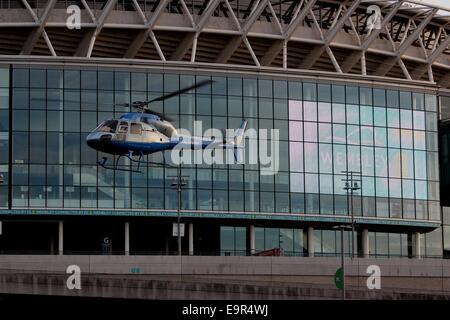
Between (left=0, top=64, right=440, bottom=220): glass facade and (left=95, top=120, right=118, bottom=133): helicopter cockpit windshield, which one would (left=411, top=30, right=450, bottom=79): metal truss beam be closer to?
(left=0, top=64, right=440, bottom=220): glass facade

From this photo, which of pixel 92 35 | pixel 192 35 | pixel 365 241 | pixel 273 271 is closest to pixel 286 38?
pixel 192 35

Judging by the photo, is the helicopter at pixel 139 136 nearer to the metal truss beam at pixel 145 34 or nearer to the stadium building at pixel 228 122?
the stadium building at pixel 228 122

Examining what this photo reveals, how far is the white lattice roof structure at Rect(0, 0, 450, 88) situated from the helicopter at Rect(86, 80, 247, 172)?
23.3ft

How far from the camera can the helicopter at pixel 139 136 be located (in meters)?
85.5

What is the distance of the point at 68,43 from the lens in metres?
95.0

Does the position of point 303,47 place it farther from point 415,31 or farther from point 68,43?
point 68,43

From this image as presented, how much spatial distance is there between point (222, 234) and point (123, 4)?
19.5 metres

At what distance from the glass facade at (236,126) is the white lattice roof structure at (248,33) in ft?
11.6

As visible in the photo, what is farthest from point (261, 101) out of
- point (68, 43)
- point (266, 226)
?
point (68, 43)

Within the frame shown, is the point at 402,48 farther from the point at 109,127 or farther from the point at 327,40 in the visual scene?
the point at 109,127

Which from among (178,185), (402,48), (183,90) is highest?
(402,48)

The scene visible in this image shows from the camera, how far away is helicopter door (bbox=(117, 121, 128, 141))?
278 feet

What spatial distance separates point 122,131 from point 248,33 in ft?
54.8

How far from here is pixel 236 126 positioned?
91750 mm
